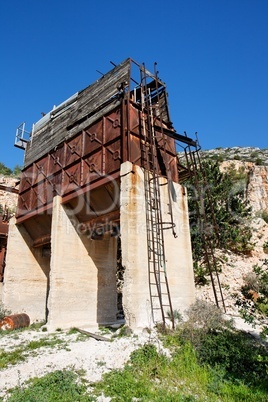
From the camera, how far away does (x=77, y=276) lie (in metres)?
13.5

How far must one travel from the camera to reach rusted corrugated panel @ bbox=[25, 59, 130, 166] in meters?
13.4

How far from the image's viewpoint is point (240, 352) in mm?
7285

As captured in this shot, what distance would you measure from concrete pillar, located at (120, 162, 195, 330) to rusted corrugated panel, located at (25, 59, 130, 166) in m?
4.41

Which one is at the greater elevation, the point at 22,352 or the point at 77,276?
the point at 77,276

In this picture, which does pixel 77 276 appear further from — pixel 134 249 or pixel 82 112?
pixel 82 112

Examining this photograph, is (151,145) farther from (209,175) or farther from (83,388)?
(209,175)

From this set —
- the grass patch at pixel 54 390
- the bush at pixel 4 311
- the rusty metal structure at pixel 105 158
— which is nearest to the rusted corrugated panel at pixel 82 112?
the rusty metal structure at pixel 105 158

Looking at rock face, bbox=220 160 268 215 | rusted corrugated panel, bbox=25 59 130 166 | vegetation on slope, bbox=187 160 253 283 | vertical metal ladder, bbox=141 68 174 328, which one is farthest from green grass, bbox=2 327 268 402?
rock face, bbox=220 160 268 215

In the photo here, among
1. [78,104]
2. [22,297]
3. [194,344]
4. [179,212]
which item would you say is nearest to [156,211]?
[179,212]

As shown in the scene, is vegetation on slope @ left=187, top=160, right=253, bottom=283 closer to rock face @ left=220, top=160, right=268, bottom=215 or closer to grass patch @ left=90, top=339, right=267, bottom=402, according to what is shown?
grass patch @ left=90, top=339, right=267, bottom=402

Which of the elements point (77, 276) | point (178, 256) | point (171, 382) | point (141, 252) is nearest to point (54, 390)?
point (171, 382)

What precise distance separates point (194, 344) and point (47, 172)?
447 inches

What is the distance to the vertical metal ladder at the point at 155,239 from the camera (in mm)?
9734

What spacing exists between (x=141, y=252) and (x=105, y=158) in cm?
449
